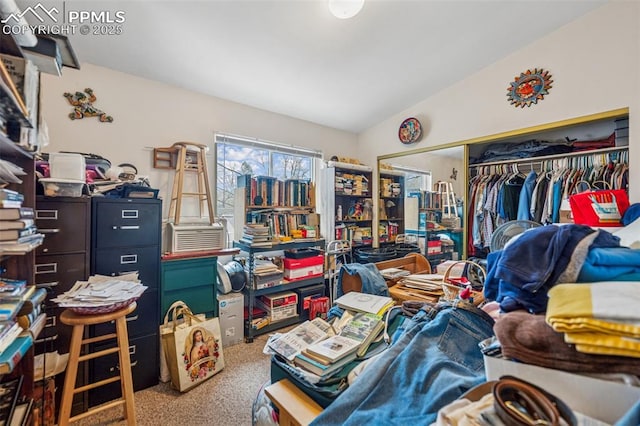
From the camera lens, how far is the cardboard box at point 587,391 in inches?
18.2

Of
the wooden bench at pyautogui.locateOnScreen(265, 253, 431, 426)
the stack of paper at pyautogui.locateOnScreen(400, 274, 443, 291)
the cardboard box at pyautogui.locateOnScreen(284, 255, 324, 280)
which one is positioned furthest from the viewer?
the cardboard box at pyautogui.locateOnScreen(284, 255, 324, 280)

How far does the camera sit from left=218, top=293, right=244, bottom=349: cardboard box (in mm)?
2502

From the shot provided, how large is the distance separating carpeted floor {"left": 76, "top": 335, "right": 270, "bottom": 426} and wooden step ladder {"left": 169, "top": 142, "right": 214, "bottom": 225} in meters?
1.28

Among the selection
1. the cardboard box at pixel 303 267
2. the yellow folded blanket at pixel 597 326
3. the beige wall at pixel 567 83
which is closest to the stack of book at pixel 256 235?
the cardboard box at pixel 303 267

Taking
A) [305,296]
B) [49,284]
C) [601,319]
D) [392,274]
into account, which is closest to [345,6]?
[392,274]

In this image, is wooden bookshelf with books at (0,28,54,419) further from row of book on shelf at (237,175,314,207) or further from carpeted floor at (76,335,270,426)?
row of book on shelf at (237,175,314,207)

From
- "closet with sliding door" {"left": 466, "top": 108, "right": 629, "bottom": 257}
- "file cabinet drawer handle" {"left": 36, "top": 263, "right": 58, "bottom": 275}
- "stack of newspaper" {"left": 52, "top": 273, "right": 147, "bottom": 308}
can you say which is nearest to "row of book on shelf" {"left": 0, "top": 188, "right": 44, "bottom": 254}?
"stack of newspaper" {"left": 52, "top": 273, "right": 147, "bottom": 308}

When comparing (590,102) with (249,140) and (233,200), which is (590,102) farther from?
(233,200)

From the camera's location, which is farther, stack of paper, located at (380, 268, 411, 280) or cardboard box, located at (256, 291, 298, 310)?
cardboard box, located at (256, 291, 298, 310)

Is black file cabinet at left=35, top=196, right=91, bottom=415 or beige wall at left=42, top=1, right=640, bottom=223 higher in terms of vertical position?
beige wall at left=42, top=1, right=640, bottom=223

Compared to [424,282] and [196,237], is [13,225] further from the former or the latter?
[424,282]

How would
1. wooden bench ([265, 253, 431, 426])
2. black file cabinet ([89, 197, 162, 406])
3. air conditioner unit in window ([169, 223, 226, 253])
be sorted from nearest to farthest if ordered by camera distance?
wooden bench ([265, 253, 431, 426])
black file cabinet ([89, 197, 162, 406])
air conditioner unit in window ([169, 223, 226, 253])

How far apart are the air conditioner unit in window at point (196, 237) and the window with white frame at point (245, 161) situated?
1.66 ft

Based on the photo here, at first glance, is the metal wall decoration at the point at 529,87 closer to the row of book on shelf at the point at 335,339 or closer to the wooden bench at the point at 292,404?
the row of book on shelf at the point at 335,339
